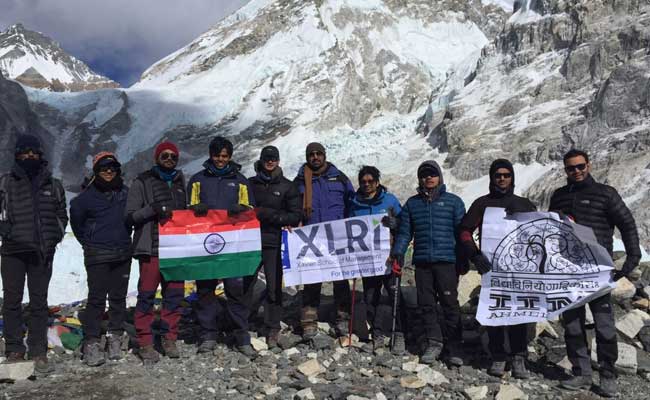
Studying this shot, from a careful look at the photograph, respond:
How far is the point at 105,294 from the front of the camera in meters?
5.54

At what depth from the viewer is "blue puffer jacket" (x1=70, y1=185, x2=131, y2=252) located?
5.34 metres

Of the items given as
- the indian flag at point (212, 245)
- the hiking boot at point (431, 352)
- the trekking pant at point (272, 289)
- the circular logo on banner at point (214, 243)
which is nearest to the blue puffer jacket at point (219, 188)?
the indian flag at point (212, 245)

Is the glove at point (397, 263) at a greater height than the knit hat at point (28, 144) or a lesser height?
lesser

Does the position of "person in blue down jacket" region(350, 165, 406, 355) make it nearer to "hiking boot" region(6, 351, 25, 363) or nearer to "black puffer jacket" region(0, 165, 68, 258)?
"black puffer jacket" region(0, 165, 68, 258)

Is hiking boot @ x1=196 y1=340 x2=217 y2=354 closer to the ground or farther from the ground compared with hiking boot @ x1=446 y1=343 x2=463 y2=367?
farther from the ground

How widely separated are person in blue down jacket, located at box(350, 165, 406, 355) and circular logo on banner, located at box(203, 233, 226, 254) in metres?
1.50

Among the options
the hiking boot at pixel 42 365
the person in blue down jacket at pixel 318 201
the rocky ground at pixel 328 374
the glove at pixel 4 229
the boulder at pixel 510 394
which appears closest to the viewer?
the boulder at pixel 510 394

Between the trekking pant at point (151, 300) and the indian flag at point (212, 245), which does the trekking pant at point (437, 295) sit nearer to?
the indian flag at point (212, 245)

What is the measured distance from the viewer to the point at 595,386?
4895 millimetres

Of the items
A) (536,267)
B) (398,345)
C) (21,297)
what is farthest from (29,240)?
(536,267)

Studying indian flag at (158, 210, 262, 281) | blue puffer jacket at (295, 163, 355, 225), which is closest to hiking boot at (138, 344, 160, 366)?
indian flag at (158, 210, 262, 281)

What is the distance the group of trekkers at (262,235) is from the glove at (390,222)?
0.06ft

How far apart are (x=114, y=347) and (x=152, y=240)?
3.87ft

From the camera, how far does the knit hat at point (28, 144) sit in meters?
5.15
